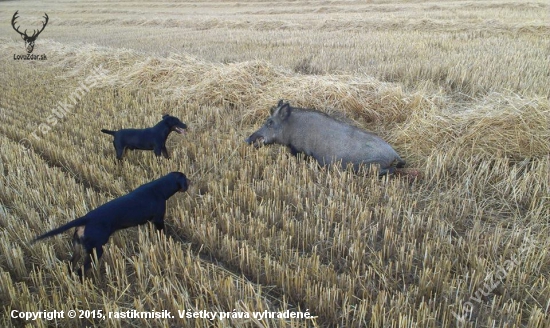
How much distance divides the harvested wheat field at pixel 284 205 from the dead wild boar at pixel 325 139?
0.20 meters

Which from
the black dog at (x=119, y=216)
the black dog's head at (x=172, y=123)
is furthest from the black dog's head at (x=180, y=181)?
the black dog's head at (x=172, y=123)

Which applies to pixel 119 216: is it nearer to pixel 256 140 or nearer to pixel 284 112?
pixel 256 140

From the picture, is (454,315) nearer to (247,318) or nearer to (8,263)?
(247,318)

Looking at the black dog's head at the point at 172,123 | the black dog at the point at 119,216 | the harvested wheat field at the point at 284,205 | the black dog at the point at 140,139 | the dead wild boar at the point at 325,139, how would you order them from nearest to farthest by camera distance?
1. the harvested wheat field at the point at 284,205
2. the black dog at the point at 119,216
3. the dead wild boar at the point at 325,139
4. the black dog at the point at 140,139
5. the black dog's head at the point at 172,123

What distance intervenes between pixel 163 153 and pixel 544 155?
4300mm

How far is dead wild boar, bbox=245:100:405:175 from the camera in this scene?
14.2ft

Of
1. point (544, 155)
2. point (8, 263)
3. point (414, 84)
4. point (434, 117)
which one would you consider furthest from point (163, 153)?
point (414, 84)

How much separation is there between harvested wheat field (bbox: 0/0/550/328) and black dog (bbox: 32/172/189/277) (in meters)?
0.18

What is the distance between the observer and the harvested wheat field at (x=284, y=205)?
2.36 m

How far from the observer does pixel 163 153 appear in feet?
15.1

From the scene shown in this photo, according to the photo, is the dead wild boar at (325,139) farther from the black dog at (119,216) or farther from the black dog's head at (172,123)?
the black dog at (119,216)

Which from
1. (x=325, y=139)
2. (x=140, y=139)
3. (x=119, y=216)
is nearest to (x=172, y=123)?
(x=140, y=139)

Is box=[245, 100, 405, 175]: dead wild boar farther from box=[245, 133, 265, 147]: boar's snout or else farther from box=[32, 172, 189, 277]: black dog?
box=[32, 172, 189, 277]: black dog

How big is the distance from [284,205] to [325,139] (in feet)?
4.54
